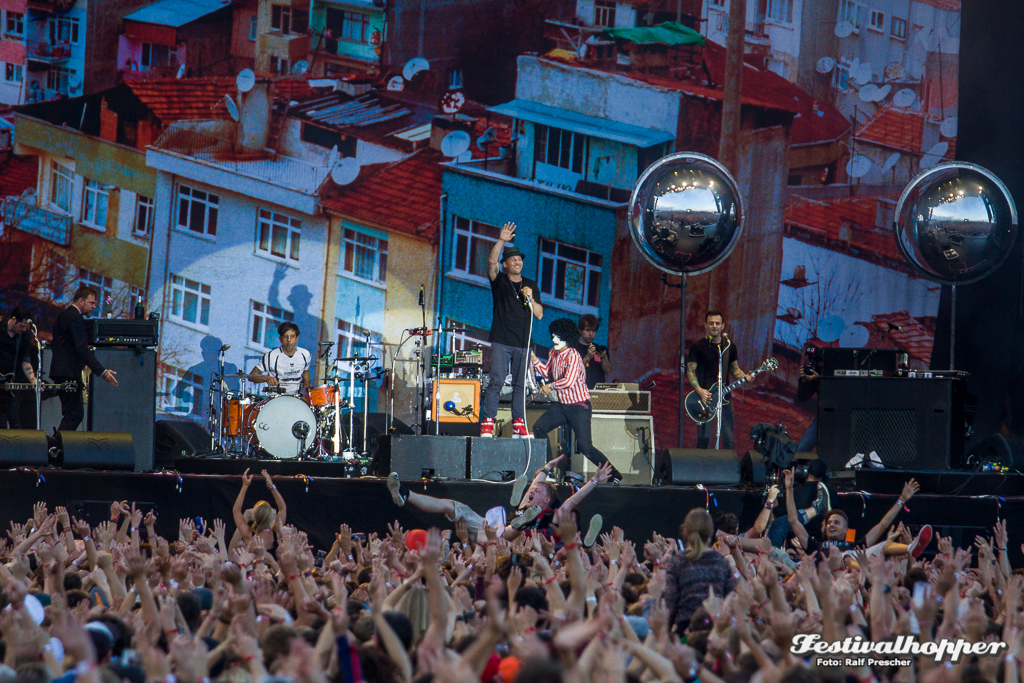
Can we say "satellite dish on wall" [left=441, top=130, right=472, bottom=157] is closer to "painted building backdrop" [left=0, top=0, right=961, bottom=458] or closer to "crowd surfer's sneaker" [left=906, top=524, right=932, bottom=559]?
"painted building backdrop" [left=0, top=0, right=961, bottom=458]

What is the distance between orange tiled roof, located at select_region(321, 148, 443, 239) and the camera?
13398 mm

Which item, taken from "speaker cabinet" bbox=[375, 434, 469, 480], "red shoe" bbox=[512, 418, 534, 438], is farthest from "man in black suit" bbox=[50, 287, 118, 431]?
"red shoe" bbox=[512, 418, 534, 438]

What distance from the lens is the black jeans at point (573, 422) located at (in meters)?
9.43

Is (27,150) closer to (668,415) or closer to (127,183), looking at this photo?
(127,183)

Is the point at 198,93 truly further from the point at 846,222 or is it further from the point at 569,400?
the point at 846,222

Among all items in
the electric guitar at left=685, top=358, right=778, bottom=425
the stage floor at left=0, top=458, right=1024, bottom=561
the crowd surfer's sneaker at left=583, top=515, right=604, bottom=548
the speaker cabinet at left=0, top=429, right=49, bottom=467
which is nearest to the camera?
the crowd surfer's sneaker at left=583, top=515, right=604, bottom=548

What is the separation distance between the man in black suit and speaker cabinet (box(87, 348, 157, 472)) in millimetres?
85

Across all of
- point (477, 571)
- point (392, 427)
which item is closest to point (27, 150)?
point (392, 427)

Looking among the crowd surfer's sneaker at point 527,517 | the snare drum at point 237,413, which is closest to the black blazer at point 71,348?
the snare drum at point 237,413

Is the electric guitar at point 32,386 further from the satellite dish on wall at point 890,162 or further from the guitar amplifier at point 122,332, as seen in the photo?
the satellite dish on wall at point 890,162

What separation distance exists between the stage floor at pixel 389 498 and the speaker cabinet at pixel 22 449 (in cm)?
28

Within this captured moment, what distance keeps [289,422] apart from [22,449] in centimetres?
250

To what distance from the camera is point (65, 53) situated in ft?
44.1

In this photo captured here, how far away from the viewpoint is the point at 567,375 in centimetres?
941
